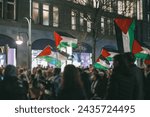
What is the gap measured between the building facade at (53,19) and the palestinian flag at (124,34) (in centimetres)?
2156

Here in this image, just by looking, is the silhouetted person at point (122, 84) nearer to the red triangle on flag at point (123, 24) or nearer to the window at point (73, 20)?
the red triangle on flag at point (123, 24)

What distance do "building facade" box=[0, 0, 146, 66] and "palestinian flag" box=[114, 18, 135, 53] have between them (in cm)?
2156

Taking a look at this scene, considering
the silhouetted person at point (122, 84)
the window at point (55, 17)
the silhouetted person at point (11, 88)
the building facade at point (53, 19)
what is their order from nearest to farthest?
1. the silhouetted person at point (122, 84)
2. the silhouetted person at point (11, 88)
3. the building facade at point (53, 19)
4. the window at point (55, 17)

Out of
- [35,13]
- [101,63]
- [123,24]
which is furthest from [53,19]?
[123,24]

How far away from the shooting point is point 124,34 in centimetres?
1008

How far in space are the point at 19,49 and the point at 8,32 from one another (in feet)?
Result: 5.66

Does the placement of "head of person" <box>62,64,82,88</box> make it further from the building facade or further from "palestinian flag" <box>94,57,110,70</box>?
the building facade

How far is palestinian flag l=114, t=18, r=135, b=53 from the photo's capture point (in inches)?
387

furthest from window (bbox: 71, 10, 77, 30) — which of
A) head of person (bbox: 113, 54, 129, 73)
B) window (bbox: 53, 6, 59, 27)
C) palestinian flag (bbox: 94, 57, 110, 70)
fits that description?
head of person (bbox: 113, 54, 129, 73)

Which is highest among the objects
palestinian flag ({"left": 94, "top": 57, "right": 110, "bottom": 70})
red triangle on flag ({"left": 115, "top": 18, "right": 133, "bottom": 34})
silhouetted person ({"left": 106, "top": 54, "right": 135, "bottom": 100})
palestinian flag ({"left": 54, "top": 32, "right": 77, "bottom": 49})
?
red triangle on flag ({"left": 115, "top": 18, "right": 133, "bottom": 34})

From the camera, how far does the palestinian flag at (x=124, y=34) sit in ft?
32.3

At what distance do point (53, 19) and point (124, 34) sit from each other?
2931 cm

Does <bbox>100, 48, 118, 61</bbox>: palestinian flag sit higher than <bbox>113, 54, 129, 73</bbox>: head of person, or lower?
lower

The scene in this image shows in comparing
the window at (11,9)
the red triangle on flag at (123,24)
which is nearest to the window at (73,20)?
the window at (11,9)
